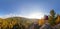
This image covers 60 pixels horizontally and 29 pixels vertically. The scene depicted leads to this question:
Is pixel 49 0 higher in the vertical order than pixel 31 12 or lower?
higher

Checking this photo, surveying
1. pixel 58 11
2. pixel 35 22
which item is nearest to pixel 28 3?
pixel 35 22

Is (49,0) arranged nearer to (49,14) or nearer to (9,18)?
(49,14)

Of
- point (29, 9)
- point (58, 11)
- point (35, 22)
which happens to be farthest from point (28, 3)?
point (58, 11)

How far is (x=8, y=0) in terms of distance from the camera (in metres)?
3.83

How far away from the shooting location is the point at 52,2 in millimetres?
3746

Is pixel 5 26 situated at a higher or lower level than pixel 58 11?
lower

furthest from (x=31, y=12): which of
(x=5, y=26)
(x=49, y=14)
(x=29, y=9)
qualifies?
(x=5, y=26)

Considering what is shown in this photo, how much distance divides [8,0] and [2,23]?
0.55 metres

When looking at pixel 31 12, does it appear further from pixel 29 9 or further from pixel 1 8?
pixel 1 8

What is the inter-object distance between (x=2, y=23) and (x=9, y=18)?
20 cm

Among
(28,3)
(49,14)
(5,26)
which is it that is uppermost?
(28,3)

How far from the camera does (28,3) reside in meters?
3.79

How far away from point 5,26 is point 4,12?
0.32 m

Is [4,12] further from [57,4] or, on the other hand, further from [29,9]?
Result: [57,4]
